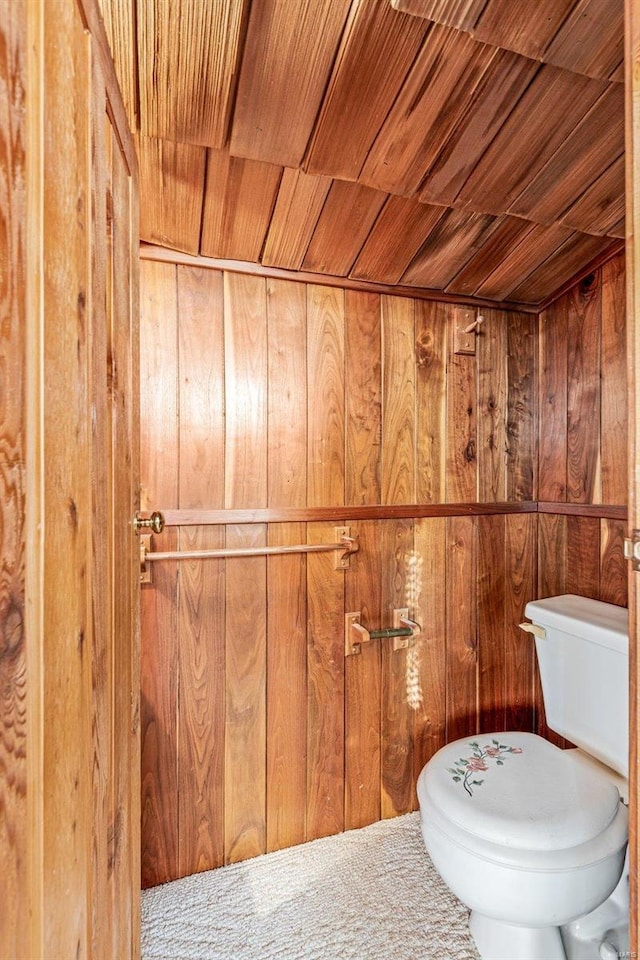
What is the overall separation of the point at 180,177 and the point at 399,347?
0.81 meters

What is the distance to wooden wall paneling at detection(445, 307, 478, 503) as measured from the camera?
5.31 feet

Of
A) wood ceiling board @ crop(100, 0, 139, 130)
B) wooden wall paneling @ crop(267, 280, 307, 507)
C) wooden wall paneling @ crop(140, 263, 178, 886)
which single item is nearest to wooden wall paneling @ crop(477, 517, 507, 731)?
wooden wall paneling @ crop(267, 280, 307, 507)

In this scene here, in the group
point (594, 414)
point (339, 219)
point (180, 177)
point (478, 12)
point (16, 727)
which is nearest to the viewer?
point (16, 727)

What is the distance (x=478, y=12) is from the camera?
79 cm

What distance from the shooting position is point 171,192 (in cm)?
111

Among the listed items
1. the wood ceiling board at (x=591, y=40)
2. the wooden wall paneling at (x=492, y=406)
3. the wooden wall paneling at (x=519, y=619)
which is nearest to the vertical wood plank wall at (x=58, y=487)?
the wood ceiling board at (x=591, y=40)

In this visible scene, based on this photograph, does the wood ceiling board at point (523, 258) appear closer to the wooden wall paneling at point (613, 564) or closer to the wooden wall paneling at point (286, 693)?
the wooden wall paneling at point (613, 564)

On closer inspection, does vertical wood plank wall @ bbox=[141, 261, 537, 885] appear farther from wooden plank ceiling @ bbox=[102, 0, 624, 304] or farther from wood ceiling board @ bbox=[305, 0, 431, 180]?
wood ceiling board @ bbox=[305, 0, 431, 180]

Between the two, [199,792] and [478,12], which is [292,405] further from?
[199,792]

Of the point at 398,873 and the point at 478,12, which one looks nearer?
the point at 478,12

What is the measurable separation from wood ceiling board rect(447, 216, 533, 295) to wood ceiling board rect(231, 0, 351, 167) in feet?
2.17

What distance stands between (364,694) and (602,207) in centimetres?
160

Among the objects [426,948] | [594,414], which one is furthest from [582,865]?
[594,414]

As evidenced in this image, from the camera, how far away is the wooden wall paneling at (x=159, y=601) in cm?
128
